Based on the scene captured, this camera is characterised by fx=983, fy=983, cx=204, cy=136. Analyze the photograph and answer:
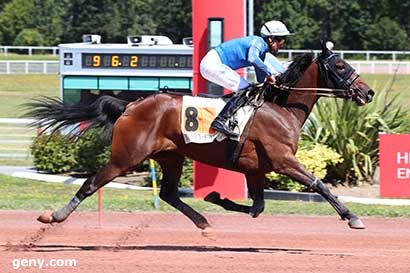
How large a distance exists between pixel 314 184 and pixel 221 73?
62.7 inches

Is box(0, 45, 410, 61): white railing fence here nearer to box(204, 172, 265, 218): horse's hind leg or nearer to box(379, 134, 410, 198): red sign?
box(379, 134, 410, 198): red sign

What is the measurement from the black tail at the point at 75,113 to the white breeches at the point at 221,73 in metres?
0.96

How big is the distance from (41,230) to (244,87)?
2.94 m

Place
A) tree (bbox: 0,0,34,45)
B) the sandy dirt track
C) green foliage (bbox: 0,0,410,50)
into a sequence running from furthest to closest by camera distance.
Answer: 1. tree (bbox: 0,0,34,45)
2. green foliage (bbox: 0,0,410,50)
3. the sandy dirt track

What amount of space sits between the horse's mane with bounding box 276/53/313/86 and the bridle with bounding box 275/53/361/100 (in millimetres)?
67

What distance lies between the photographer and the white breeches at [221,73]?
1023 centimetres

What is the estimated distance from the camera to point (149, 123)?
9969 millimetres

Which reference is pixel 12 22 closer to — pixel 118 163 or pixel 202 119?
pixel 118 163

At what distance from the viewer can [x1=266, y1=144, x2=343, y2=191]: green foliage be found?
16.3m

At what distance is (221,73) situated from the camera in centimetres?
1023

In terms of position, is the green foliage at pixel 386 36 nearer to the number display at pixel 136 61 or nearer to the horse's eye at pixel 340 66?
the number display at pixel 136 61

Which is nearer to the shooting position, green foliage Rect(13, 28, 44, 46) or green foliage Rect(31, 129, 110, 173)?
green foliage Rect(31, 129, 110, 173)

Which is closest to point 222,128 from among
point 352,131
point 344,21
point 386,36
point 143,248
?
point 143,248

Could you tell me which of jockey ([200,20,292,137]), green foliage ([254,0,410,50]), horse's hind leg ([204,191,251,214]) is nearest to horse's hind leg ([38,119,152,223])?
jockey ([200,20,292,137])
